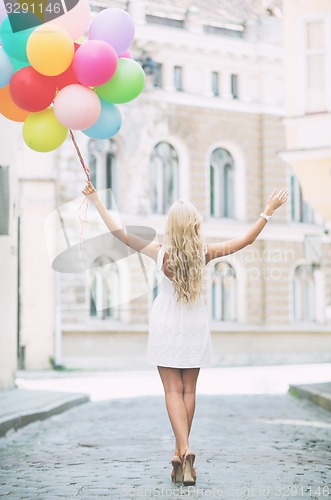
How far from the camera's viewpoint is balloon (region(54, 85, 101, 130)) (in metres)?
6.29

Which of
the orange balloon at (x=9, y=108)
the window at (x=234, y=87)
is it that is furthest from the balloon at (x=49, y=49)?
the window at (x=234, y=87)

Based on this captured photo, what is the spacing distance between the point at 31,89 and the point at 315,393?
8255 millimetres

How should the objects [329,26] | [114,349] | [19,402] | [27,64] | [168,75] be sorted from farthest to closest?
[168,75] → [114,349] → [329,26] → [19,402] → [27,64]

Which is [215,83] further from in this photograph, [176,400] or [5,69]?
[176,400]

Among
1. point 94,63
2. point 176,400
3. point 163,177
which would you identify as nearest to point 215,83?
point 163,177

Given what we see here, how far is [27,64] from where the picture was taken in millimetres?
6484

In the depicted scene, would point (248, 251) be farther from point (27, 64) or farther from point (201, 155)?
point (27, 64)

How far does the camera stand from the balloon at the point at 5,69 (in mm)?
6402

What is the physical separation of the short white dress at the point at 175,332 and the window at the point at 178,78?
23362 mm

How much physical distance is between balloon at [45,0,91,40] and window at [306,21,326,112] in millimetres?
11641

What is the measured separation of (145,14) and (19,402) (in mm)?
18330

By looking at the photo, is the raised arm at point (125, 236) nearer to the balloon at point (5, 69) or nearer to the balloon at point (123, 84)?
the balloon at point (123, 84)

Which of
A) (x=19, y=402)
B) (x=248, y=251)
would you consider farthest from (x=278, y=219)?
(x=19, y=402)

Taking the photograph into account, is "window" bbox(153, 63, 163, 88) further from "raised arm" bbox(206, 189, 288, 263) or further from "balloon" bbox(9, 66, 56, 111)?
"raised arm" bbox(206, 189, 288, 263)
